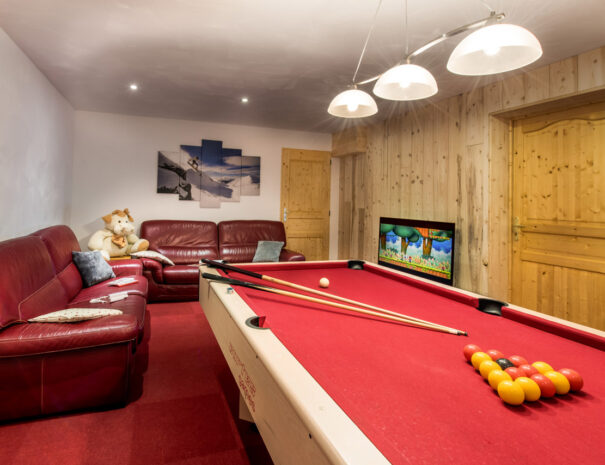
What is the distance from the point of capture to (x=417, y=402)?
2.76 ft

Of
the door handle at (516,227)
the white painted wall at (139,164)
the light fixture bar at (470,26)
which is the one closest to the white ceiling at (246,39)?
the light fixture bar at (470,26)

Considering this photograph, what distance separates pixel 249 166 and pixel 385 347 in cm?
484

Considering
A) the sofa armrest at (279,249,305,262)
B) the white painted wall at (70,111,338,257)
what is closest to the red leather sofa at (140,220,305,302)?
the sofa armrest at (279,249,305,262)

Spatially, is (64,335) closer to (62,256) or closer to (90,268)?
(62,256)

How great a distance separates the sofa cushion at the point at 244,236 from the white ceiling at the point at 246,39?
191 centimetres

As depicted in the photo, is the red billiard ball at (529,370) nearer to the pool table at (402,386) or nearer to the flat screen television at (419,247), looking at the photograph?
the pool table at (402,386)

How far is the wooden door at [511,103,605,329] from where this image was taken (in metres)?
2.90

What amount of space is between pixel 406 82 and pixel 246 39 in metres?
1.55

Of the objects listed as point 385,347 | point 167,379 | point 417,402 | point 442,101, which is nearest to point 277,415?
point 417,402

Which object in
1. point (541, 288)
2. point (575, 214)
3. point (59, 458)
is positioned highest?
point (575, 214)

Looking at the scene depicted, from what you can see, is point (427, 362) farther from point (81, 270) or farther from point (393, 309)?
point (81, 270)

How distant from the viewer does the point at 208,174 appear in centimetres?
543

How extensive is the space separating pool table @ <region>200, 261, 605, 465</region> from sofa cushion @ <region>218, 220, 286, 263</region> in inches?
134

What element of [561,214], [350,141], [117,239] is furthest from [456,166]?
[117,239]
